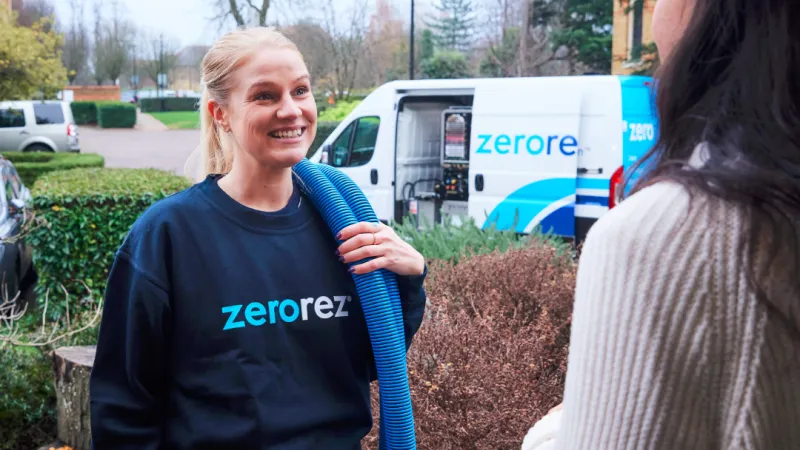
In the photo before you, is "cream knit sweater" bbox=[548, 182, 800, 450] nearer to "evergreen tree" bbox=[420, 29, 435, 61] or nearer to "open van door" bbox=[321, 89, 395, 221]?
"open van door" bbox=[321, 89, 395, 221]

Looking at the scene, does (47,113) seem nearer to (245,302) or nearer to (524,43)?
(524,43)

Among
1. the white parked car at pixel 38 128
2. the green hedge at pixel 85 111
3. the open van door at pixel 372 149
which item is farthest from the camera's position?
the green hedge at pixel 85 111

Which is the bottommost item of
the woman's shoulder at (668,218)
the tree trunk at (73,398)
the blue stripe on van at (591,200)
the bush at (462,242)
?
the tree trunk at (73,398)

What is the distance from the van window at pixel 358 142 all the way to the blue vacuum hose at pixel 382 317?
9.27 metres

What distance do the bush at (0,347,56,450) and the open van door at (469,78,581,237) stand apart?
546 cm

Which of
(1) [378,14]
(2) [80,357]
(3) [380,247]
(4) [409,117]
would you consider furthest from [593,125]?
(1) [378,14]

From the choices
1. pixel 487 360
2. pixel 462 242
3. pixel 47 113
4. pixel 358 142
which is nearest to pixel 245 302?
pixel 487 360

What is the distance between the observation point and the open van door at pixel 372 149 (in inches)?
439

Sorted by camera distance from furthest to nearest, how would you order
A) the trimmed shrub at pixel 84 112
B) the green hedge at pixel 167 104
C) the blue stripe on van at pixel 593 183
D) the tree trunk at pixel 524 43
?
the green hedge at pixel 167 104
the trimmed shrub at pixel 84 112
the tree trunk at pixel 524 43
the blue stripe on van at pixel 593 183

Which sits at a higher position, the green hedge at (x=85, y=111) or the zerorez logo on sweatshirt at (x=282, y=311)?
the zerorez logo on sweatshirt at (x=282, y=311)

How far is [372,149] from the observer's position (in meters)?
11.4

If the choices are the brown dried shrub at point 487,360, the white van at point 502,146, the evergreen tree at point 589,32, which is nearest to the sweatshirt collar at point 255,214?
the brown dried shrub at point 487,360

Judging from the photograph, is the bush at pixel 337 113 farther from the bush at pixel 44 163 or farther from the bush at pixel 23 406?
the bush at pixel 23 406

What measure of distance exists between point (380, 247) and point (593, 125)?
772cm
